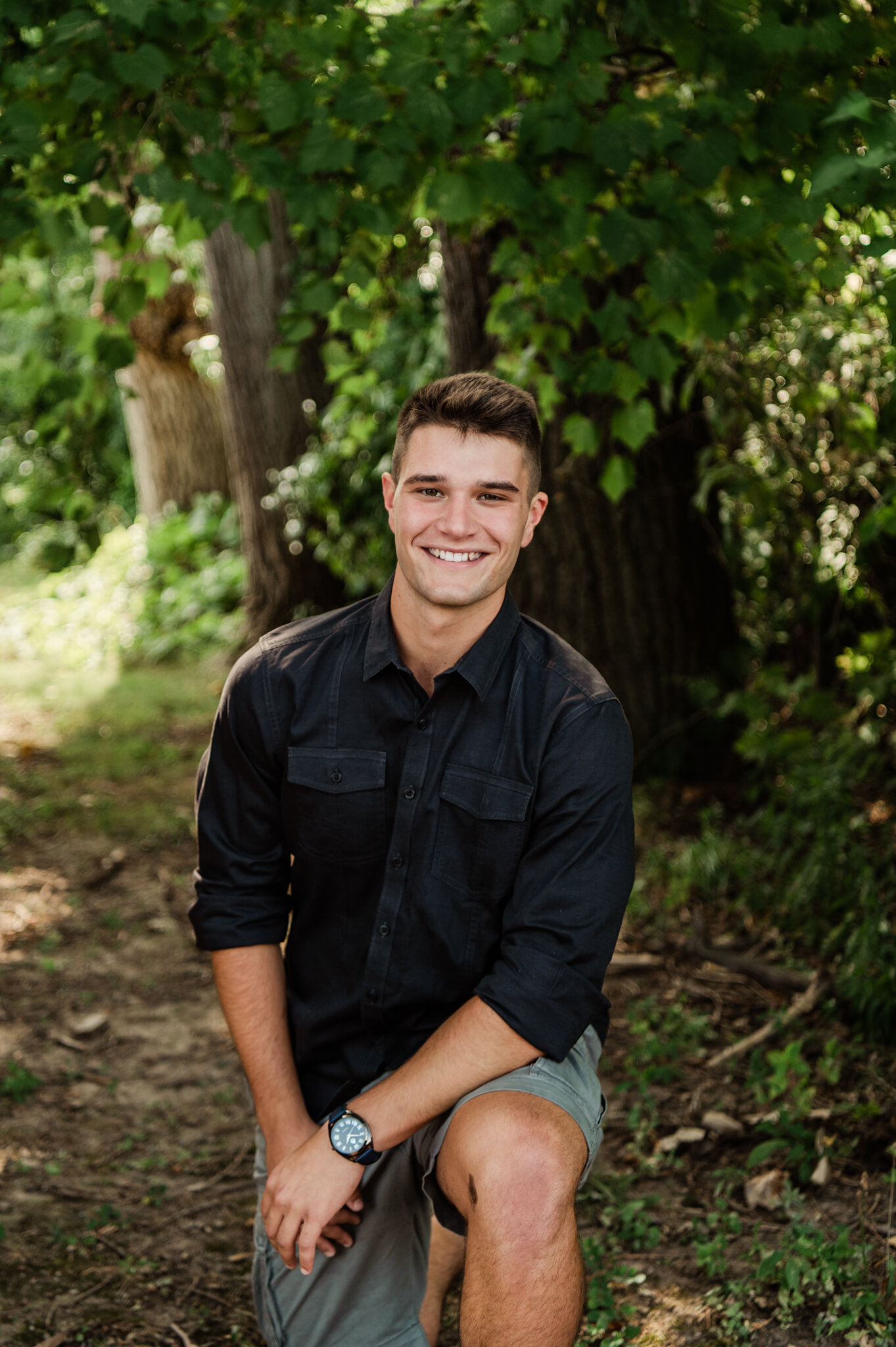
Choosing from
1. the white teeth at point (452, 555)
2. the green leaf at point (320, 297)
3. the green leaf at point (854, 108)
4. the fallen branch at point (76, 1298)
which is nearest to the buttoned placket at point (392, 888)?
the white teeth at point (452, 555)

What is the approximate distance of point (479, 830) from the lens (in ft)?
7.04

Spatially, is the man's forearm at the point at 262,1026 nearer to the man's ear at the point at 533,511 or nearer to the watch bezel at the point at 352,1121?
the watch bezel at the point at 352,1121

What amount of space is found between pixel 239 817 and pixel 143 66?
5.48 ft

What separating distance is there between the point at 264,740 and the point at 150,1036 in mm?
1819

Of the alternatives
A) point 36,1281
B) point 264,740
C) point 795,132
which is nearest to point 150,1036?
point 36,1281

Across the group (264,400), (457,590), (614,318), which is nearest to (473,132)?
(614,318)

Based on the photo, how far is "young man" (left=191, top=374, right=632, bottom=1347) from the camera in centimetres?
199

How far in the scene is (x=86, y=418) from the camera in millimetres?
3266

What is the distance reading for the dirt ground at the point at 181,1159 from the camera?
2381 mm

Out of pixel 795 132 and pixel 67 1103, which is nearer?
pixel 795 132

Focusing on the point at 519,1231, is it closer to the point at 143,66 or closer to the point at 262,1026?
the point at 262,1026

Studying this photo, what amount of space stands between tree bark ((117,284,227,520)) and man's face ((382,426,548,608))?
28.3 ft

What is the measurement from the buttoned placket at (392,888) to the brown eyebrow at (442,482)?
53 cm

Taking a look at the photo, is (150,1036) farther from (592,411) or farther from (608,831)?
(592,411)
